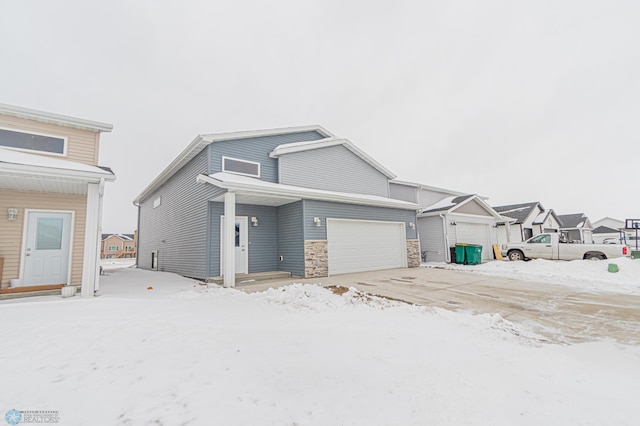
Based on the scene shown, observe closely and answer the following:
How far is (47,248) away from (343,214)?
9492mm

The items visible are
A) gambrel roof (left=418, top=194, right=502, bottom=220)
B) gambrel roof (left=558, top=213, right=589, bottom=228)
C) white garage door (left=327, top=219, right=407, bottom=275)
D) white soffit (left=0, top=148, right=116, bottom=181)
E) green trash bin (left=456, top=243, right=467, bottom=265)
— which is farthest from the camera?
gambrel roof (left=558, top=213, right=589, bottom=228)

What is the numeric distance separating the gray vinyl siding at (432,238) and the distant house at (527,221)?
23.5 ft

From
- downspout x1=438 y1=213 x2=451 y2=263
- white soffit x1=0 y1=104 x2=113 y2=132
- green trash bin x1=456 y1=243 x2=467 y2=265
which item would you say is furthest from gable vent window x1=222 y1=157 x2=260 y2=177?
green trash bin x1=456 y1=243 x2=467 y2=265

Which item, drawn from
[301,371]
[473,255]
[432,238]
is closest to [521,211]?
[432,238]

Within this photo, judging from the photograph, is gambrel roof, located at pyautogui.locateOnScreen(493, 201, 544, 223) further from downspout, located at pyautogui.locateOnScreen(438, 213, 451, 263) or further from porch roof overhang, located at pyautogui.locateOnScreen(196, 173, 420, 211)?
porch roof overhang, located at pyautogui.locateOnScreen(196, 173, 420, 211)

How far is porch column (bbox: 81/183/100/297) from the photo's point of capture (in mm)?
6166

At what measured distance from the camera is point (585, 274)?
29.8 feet

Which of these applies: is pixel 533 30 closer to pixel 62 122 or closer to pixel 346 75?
pixel 346 75

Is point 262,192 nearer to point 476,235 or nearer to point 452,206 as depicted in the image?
point 452,206

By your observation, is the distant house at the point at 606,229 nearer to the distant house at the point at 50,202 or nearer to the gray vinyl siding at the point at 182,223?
the gray vinyl siding at the point at 182,223

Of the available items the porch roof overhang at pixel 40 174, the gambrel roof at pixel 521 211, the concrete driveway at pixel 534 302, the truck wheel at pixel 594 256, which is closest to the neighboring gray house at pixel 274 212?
the concrete driveway at pixel 534 302

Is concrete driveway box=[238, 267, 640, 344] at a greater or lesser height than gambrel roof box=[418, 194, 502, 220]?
lesser

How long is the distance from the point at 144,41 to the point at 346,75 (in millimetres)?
A: 10516

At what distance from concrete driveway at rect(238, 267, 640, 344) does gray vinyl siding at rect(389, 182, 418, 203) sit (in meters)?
9.56
